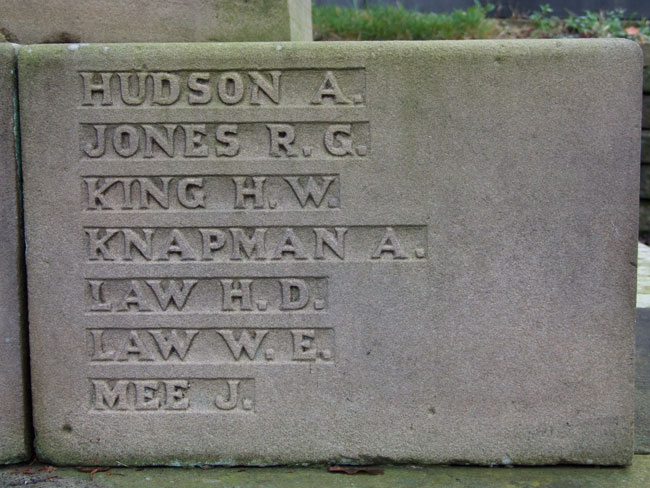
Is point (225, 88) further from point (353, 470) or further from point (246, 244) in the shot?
point (353, 470)

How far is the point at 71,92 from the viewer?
82.0 inches

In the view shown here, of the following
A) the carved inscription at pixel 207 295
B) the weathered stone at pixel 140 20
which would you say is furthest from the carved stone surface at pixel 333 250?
the weathered stone at pixel 140 20

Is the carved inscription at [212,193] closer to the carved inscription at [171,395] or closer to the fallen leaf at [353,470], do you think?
the carved inscription at [171,395]

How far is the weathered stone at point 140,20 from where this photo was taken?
225 cm

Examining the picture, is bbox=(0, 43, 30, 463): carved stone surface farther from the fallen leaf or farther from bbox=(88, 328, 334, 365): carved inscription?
the fallen leaf

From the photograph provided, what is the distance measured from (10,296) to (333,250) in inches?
41.4

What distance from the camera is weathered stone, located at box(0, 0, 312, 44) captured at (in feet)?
7.37

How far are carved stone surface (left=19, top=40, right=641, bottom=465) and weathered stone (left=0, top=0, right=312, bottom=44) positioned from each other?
192mm

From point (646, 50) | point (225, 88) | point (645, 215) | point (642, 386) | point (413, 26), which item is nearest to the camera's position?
point (225, 88)

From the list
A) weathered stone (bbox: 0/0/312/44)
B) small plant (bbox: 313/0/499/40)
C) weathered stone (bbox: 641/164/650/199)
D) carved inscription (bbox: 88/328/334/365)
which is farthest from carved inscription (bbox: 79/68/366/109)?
weathered stone (bbox: 641/164/650/199)

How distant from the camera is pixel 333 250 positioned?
213 cm

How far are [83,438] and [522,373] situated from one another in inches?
57.0

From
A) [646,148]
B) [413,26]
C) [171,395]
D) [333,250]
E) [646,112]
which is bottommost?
[171,395]

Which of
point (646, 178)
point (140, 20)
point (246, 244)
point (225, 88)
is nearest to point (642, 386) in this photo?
point (246, 244)
